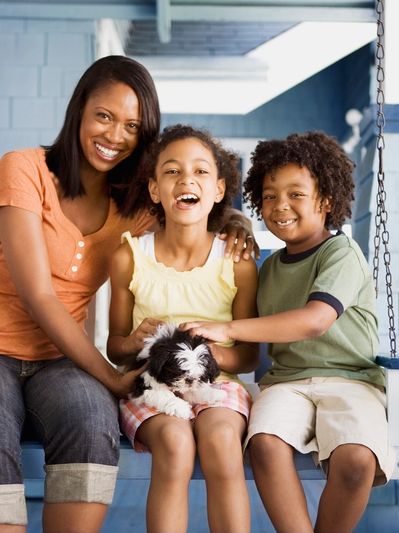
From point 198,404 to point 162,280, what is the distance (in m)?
0.47

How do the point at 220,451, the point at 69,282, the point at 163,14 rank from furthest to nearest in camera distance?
1. the point at 163,14
2. the point at 69,282
3. the point at 220,451

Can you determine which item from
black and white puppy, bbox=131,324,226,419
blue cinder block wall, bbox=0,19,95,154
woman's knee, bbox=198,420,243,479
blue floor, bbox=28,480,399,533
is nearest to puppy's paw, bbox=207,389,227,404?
black and white puppy, bbox=131,324,226,419

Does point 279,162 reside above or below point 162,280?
above

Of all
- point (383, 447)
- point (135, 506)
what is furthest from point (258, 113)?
point (383, 447)

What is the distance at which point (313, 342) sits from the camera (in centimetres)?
229

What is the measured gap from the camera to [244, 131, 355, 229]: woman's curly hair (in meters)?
2.46

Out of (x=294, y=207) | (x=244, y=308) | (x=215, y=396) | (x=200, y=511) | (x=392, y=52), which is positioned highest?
(x=392, y=52)

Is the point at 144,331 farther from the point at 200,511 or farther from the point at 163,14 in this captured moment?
the point at 163,14

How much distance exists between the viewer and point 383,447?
1.97 m

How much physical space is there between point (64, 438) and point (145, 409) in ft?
0.88

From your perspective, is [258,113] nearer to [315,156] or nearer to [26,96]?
[26,96]

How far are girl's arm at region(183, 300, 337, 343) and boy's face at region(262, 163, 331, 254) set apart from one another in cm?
38

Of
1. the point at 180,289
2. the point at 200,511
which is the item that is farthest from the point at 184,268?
the point at 200,511

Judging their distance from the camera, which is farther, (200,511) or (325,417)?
(200,511)
